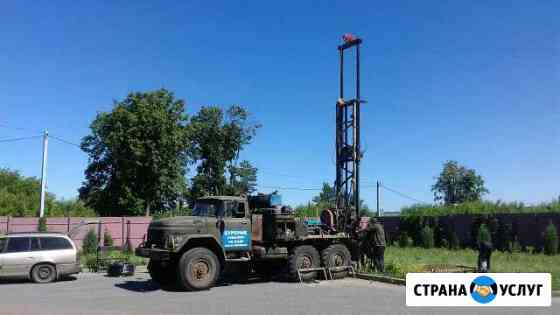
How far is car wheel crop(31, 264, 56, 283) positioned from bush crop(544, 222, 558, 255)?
901 inches

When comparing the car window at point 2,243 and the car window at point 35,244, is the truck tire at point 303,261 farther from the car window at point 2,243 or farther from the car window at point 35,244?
the car window at point 2,243

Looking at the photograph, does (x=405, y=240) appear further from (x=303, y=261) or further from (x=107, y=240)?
(x=303, y=261)

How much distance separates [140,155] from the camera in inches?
1492

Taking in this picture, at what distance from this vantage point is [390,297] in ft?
42.9

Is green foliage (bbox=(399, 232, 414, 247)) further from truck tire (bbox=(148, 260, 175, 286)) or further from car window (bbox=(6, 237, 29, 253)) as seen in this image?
car window (bbox=(6, 237, 29, 253))

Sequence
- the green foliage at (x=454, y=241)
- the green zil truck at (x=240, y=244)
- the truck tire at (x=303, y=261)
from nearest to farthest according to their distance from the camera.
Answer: the green zil truck at (x=240, y=244) < the truck tire at (x=303, y=261) < the green foliage at (x=454, y=241)

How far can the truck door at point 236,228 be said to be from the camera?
15.6 metres

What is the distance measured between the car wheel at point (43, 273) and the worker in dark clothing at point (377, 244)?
10.3m

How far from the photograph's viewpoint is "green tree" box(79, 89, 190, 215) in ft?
126

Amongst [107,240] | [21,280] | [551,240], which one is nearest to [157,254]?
[21,280]

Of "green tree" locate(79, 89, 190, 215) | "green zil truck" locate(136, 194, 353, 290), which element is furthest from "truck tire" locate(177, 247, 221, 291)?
"green tree" locate(79, 89, 190, 215)

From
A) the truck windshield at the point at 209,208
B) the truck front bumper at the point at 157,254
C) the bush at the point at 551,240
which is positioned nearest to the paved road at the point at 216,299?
the truck front bumper at the point at 157,254

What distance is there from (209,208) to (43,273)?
581 centimetres

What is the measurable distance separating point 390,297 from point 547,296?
3.48 meters
